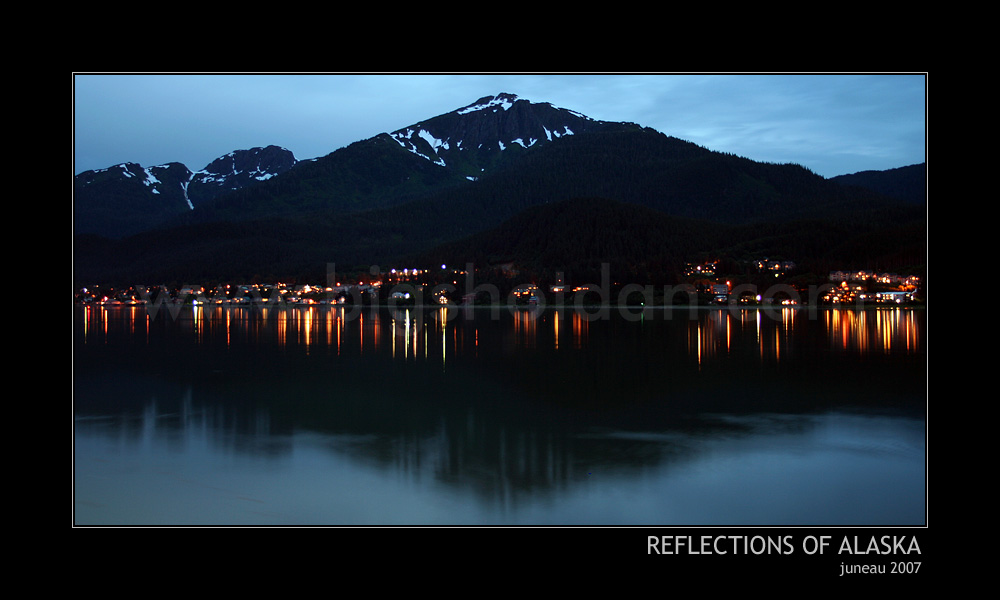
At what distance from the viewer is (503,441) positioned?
1181 cm

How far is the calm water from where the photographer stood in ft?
28.0

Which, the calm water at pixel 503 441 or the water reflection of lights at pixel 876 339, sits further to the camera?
the water reflection of lights at pixel 876 339

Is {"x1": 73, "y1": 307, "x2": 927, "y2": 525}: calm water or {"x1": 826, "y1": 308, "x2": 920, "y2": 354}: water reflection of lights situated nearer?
{"x1": 73, "y1": 307, "x2": 927, "y2": 525}: calm water

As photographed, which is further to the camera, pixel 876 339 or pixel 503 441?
pixel 876 339

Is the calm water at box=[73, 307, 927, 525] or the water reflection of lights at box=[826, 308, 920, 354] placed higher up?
the water reflection of lights at box=[826, 308, 920, 354]

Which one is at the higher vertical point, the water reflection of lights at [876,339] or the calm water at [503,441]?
the water reflection of lights at [876,339]

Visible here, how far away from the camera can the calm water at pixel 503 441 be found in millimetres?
8531

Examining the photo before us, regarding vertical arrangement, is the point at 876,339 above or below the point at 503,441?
above
